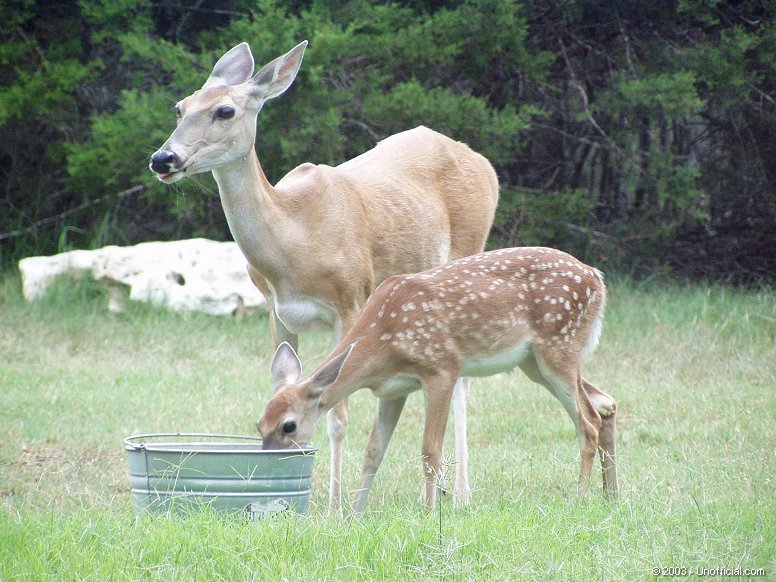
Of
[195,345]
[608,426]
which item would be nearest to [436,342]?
[608,426]

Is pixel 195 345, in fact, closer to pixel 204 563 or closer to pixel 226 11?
pixel 226 11

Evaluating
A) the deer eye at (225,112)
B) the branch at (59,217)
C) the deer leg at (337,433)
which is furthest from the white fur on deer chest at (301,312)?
the branch at (59,217)

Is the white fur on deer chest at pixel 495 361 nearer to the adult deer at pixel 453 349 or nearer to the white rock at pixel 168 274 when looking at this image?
the adult deer at pixel 453 349

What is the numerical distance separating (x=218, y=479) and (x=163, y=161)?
1541 mm

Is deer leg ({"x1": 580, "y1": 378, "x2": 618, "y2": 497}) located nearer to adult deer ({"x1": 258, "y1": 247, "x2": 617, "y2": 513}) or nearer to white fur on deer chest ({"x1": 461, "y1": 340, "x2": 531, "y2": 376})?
adult deer ({"x1": 258, "y1": 247, "x2": 617, "y2": 513})

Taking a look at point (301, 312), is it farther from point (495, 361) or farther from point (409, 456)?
point (409, 456)

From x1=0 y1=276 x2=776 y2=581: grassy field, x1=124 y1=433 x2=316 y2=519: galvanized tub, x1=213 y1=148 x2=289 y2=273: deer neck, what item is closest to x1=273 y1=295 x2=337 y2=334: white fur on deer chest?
x1=213 y1=148 x2=289 y2=273: deer neck

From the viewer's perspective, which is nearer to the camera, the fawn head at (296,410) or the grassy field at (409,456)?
the grassy field at (409,456)

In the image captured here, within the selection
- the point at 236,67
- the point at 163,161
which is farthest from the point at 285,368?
the point at 236,67

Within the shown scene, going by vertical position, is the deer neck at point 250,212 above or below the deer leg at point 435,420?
above

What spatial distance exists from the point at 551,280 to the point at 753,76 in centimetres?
684

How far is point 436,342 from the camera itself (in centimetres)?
507

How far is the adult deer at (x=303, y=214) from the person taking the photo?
5430 mm

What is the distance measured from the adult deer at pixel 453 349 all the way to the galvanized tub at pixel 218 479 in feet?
0.98
